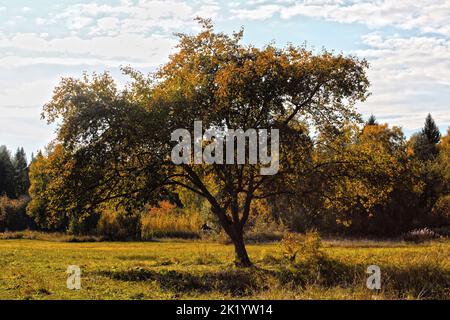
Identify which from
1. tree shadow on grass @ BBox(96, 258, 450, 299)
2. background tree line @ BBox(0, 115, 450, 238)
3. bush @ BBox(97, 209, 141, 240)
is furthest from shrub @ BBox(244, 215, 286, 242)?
tree shadow on grass @ BBox(96, 258, 450, 299)

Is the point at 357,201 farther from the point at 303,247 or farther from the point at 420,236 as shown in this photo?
the point at 420,236

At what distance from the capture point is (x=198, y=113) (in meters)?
23.6

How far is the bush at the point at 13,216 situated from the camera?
71831 millimetres

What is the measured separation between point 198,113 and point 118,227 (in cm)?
3499

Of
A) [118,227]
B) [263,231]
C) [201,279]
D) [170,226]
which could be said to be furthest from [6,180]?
[201,279]

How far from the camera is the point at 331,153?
26828 mm

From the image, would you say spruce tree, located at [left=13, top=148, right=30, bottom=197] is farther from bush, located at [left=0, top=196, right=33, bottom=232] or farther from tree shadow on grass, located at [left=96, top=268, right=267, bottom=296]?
tree shadow on grass, located at [left=96, top=268, right=267, bottom=296]

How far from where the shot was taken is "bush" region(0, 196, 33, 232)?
2828 inches

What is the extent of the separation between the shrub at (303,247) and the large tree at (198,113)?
208 centimetres

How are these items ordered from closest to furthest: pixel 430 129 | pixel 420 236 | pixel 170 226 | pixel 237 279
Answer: pixel 237 279 → pixel 420 236 → pixel 170 226 → pixel 430 129

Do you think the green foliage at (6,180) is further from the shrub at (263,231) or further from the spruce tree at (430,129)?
the spruce tree at (430,129)

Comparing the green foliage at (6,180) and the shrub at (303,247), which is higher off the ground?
the green foliage at (6,180)

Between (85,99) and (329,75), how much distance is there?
1083 centimetres

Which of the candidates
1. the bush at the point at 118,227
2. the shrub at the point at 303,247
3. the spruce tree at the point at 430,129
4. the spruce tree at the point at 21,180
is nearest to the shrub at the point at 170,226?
the bush at the point at 118,227
